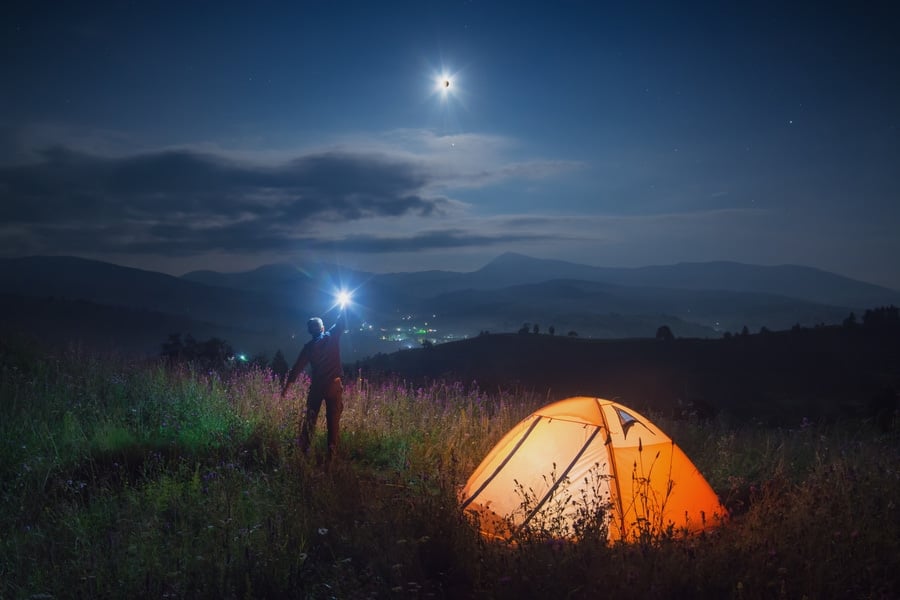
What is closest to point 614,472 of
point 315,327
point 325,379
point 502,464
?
point 502,464

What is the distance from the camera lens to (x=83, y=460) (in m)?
7.53

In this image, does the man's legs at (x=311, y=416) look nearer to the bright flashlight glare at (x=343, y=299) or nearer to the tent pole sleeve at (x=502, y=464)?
the bright flashlight glare at (x=343, y=299)

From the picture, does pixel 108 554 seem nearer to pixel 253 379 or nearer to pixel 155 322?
pixel 253 379

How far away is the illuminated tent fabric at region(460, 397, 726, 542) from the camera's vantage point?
649 cm

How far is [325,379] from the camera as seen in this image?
8.41 meters

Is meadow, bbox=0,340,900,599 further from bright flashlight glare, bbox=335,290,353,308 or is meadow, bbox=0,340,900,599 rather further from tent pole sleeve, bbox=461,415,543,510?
bright flashlight glare, bbox=335,290,353,308

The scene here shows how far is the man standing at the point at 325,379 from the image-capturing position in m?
8.36

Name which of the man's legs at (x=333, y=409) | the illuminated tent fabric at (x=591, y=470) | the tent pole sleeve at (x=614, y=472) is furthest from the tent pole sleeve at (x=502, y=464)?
the man's legs at (x=333, y=409)

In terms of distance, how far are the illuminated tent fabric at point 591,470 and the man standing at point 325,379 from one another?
86.6 inches

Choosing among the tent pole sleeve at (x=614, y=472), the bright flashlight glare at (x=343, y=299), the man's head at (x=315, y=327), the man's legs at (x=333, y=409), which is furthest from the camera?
the man's head at (x=315, y=327)

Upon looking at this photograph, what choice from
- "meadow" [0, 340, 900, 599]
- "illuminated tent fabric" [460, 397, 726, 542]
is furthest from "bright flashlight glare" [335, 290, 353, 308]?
"illuminated tent fabric" [460, 397, 726, 542]

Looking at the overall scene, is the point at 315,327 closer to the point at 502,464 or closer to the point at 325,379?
the point at 325,379

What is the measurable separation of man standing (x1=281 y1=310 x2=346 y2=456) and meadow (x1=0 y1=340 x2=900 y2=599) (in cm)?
38

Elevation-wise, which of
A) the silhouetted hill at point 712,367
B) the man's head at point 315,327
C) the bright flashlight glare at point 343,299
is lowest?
the silhouetted hill at point 712,367
